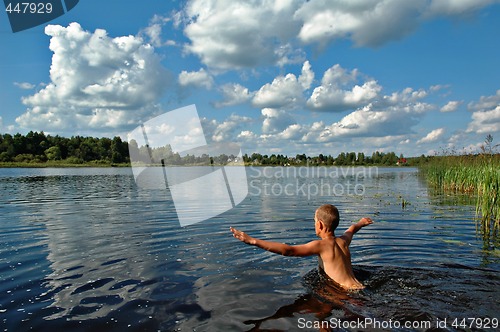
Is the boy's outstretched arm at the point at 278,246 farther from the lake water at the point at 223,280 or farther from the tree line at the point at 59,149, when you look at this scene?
the tree line at the point at 59,149

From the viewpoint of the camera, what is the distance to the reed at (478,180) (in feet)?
40.4

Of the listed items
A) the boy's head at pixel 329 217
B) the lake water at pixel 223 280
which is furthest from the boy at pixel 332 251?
the lake water at pixel 223 280

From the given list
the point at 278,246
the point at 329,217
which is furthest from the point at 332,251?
the point at 278,246

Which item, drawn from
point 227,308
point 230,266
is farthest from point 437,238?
point 227,308

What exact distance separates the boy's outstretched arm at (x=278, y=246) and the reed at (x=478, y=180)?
9487 mm

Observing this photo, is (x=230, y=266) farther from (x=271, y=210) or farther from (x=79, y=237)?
(x=271, y=210)

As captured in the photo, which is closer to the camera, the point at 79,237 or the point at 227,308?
the point at 227,308

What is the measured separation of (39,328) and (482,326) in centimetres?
675

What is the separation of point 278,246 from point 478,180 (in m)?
15.5

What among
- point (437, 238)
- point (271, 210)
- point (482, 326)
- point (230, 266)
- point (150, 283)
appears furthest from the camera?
point (271, 210)

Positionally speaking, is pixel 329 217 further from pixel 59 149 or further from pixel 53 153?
pixel 59 149

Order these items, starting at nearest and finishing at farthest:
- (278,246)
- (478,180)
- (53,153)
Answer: (278,246)
(478,180)
(53,153)

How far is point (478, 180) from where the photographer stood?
54.3ft

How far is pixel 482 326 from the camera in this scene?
5.03m
